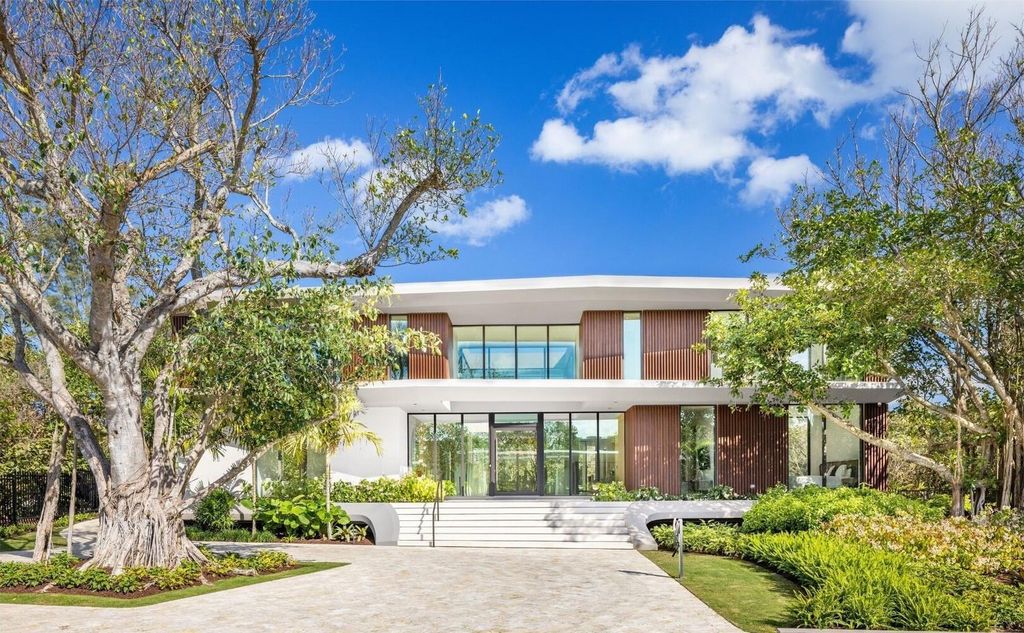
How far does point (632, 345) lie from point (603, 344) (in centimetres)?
82

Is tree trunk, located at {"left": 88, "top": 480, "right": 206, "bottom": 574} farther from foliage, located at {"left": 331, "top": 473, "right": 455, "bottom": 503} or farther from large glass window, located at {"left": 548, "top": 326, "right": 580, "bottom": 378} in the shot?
large glass window, located at {"left": 548, "top": 326, "right": 580, "bottom": 378}

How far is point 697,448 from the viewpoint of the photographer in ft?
70.4

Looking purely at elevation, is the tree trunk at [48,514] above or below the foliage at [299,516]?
above

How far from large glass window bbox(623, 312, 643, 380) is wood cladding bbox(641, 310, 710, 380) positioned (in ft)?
0.54

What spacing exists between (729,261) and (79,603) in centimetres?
1510

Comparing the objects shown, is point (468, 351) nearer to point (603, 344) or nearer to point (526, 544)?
point (603, 344)

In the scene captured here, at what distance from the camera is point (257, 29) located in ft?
37.5

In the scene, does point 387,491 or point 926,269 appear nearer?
point 926,269

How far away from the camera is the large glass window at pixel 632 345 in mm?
21578

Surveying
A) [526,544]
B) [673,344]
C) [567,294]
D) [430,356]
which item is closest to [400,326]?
[430,356]

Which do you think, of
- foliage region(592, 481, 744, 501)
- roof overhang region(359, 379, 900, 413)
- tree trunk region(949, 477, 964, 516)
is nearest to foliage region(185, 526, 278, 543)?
roof overhang region(359, 379, 900, 413)

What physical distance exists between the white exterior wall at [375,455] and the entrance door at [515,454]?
9.13 feet

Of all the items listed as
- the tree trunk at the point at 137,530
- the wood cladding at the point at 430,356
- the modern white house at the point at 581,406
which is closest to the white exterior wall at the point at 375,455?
the modern white house at the point at 581,406

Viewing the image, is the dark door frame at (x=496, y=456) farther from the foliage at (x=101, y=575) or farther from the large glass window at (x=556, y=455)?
the foliage at (x=101, y=575)
